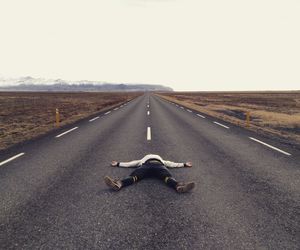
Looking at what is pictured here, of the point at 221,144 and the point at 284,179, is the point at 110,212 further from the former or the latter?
the point at 221,144

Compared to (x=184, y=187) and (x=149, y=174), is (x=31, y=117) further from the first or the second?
(x=184, y=187)

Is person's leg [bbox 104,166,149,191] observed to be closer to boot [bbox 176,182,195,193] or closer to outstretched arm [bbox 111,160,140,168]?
outstretched arm [bbox 111,160,140,168]

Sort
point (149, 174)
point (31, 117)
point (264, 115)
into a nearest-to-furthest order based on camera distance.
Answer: point (149, 174), point (31, 117), point (264, 115)

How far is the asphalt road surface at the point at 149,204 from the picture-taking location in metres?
3.52

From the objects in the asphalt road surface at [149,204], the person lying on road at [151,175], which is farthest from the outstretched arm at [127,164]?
the asphalt road surface at [149,204]

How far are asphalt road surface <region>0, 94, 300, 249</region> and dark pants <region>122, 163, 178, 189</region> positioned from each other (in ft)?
0.49

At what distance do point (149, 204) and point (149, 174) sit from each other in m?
1.26

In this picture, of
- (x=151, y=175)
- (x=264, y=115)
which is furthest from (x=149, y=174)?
(x=264, y=115)

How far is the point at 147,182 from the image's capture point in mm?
5695

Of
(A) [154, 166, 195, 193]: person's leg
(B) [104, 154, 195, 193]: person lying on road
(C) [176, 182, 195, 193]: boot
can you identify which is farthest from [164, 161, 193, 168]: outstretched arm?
(C) [176, 182, 195, 193]: boot

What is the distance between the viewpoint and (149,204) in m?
4.55

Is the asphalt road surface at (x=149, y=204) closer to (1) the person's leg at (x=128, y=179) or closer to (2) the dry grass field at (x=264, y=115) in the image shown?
(1) the person's leg at (x=128, y=179)

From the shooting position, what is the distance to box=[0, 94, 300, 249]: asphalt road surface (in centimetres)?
352

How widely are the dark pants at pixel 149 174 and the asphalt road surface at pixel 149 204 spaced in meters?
0.15
